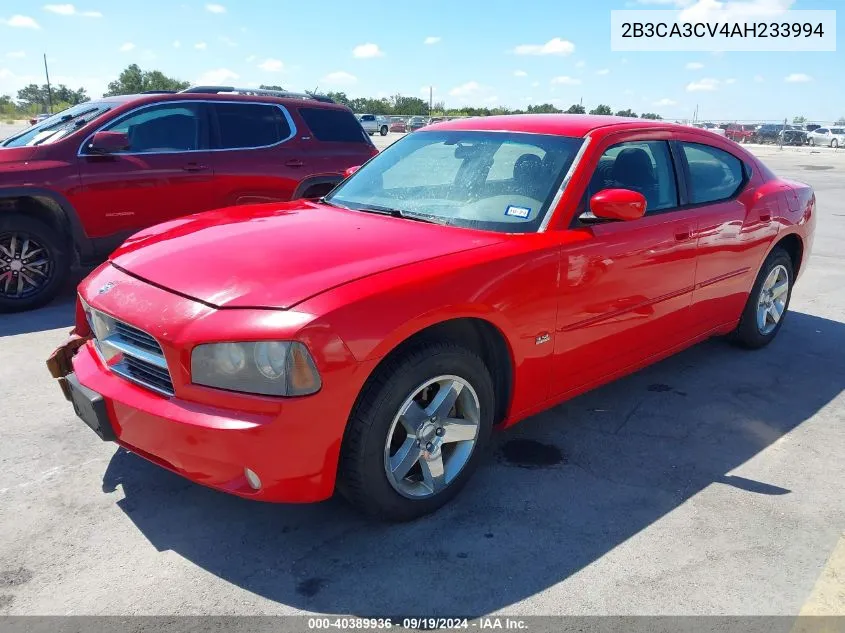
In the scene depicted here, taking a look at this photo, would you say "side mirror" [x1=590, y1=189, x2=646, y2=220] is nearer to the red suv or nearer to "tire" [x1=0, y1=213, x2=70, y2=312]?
the red suv

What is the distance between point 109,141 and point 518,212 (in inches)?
156

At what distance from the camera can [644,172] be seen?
4.05 m

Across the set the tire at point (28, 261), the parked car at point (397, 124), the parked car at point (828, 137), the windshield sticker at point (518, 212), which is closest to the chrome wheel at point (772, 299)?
the windshield sticker at point (518, 212)

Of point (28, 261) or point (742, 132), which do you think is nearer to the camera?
point (28, 261)

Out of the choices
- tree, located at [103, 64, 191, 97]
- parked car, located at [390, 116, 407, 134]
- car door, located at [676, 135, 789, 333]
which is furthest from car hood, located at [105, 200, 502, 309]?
tree, located at [103, 64, 191, 97]

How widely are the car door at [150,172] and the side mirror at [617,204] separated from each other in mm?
4300

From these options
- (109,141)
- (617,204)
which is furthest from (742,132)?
(617,204)

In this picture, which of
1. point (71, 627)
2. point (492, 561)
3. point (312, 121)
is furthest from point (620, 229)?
point (312, 121)

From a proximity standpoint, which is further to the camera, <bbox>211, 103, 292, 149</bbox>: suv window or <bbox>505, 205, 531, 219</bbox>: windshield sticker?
<bbox>211, 103, 292, 149</bbox>: suv window

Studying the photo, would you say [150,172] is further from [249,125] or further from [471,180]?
[471,180]

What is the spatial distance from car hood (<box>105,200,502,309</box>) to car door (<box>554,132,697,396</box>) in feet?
1.78

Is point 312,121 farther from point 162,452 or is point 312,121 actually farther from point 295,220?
point 162,452

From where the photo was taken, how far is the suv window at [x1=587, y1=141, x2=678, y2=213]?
12.4ft

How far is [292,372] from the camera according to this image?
7.99 ft
